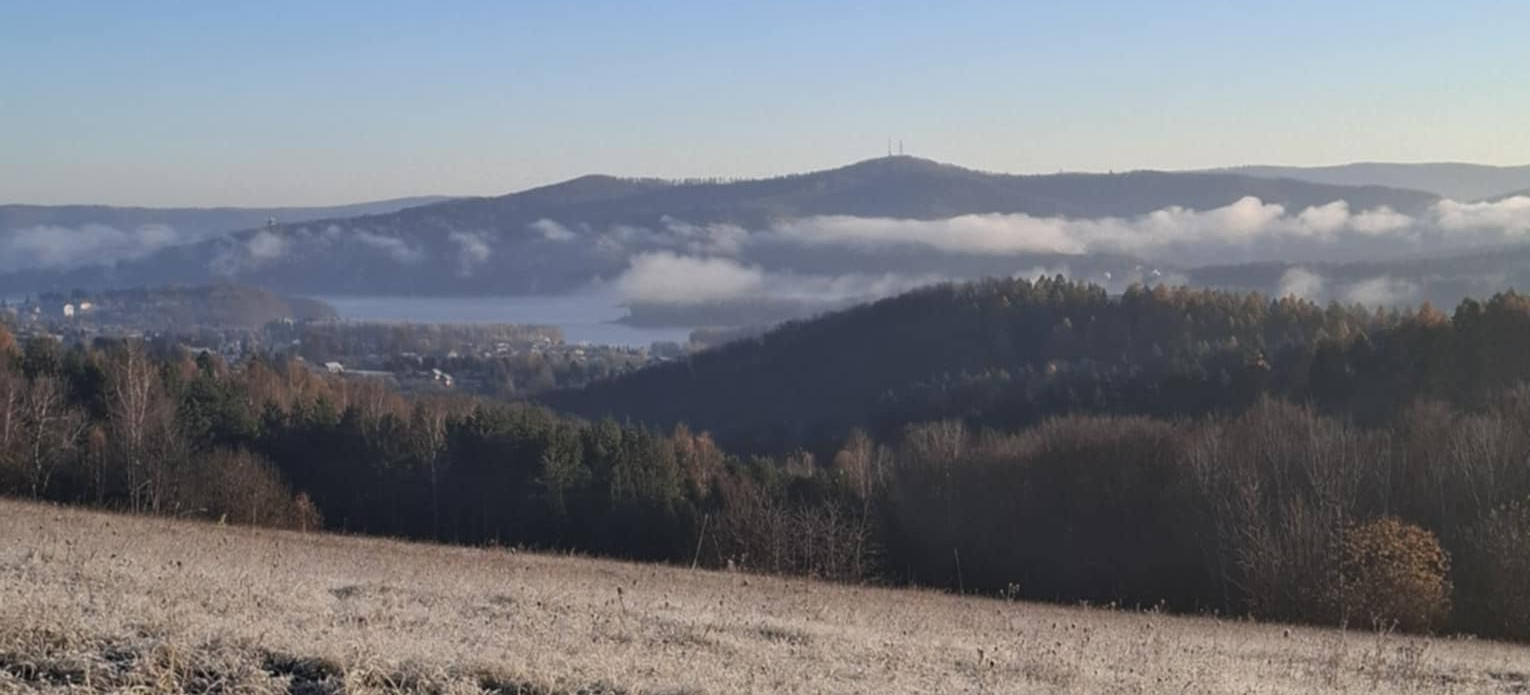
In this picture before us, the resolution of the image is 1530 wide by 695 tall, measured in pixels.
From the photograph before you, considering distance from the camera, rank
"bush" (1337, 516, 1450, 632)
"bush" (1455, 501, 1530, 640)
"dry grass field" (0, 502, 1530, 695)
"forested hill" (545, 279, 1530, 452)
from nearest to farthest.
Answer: "dry grass field" (0, 502, 1530, 695)
"bush" (1337, 516, 1450, 632)
"bush" (1455, 501, 1530, 640)
"forested hill" (545, 279, 1530, 452)

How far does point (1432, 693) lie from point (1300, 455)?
24804mm

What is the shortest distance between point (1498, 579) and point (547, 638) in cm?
2104

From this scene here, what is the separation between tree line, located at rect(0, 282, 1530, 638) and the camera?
27.2 m

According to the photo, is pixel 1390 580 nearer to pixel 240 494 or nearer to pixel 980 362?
pixel 240 494

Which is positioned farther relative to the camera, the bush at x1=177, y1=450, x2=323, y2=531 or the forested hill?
the forested hill

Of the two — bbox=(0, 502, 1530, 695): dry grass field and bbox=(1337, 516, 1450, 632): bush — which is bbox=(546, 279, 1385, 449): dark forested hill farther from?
bbox=(0, 502, 1530, 695): dry grass field

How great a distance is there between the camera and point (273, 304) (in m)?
192

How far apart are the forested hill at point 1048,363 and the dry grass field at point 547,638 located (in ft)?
110

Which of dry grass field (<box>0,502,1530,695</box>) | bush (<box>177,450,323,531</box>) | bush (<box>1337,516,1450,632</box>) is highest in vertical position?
dry grass field (<box>0,502,1530,695</box>)

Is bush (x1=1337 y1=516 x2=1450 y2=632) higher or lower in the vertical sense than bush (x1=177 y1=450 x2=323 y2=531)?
higher

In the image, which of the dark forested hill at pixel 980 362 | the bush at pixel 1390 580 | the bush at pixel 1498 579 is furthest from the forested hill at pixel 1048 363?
the bush at pixel 1390 580

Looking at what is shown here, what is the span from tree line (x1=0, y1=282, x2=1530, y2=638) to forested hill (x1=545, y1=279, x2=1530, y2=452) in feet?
1.15

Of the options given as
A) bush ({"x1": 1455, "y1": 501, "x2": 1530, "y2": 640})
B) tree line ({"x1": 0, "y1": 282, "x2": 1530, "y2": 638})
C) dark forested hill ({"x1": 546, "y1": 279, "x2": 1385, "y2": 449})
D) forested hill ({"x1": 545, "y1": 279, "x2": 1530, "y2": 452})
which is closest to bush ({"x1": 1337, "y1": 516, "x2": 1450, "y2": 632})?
tree line ({"x1": 0, "y1": 282, "x2": 1530, "y2": 638})

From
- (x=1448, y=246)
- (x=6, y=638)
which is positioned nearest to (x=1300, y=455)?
(x=6, y=638)
